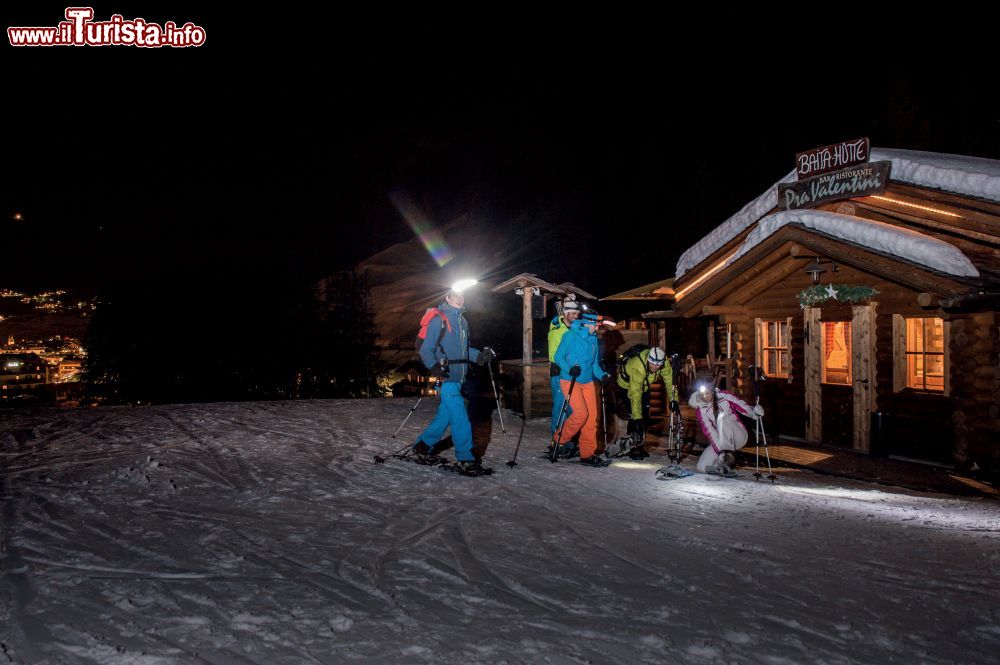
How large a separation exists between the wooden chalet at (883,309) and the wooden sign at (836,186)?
36 millimetres

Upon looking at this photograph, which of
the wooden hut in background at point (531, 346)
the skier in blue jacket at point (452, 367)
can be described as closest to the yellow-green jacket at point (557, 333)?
the skier in blue jacket at point (452, 367)

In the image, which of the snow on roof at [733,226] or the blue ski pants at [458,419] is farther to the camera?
the snow on roof at [733,226]

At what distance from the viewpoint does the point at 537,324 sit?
3734 cm

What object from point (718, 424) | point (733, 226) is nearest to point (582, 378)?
point (718, 424)

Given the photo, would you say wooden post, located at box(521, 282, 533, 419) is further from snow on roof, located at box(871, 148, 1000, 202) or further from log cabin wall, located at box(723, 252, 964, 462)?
snow on roof, located at box(871, 148, 1000, 202)

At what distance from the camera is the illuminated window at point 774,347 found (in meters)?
13.0

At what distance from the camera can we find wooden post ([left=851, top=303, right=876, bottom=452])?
36.5 feet

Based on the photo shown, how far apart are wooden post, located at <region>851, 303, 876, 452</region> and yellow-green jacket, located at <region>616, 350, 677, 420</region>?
351 cm

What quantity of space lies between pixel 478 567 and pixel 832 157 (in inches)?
435

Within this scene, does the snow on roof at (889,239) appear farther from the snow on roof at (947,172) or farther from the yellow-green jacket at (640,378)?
the yellow-green jacket at (640,378)

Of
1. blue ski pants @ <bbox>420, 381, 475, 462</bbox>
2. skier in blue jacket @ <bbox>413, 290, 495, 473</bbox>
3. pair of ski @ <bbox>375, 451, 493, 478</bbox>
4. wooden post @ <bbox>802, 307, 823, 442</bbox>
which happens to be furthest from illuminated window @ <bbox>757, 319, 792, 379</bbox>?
blue ski pants @ <bbox>420, 381, 475, 462</bbox>

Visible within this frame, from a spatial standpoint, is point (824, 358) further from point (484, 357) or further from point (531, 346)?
point (484, 357)

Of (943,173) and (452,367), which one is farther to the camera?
(943,173)

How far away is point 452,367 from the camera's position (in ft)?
29.3
